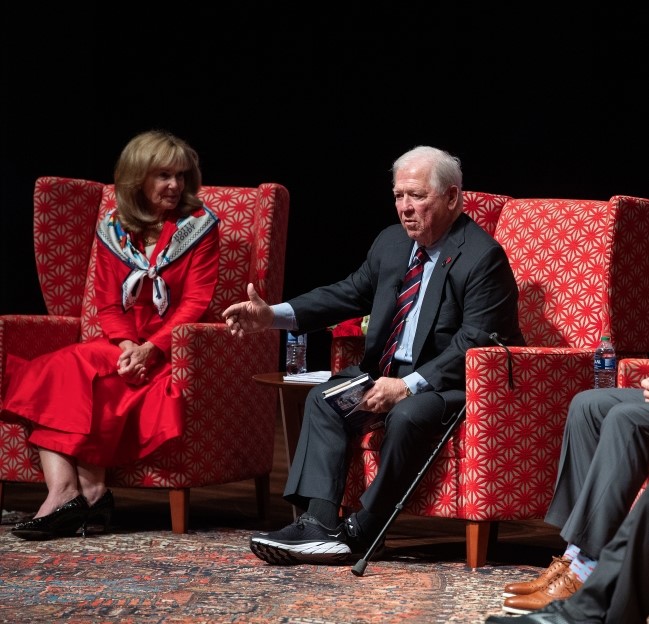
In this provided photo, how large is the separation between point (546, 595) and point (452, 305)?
3.40 feet

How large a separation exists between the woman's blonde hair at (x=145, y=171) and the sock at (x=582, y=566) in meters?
1.98

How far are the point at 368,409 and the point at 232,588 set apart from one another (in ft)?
2.26

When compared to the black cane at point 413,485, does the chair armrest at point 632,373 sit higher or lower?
higher

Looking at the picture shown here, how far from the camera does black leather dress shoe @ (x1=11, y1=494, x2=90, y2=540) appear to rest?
3.43 m

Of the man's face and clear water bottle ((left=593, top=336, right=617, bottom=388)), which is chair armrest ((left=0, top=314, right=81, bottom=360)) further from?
clear water bottle ((left=593, top=336, right=617, bottom=388))

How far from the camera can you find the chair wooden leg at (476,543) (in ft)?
10.3

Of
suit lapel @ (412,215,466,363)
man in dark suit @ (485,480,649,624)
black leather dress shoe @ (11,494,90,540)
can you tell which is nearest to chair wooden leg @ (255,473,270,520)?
black leather dress shoe @ (11,494,90,540)

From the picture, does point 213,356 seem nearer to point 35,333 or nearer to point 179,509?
point 179,509

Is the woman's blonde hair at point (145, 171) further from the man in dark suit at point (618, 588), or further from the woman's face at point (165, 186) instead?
the man in dark suit at point (618, 588)

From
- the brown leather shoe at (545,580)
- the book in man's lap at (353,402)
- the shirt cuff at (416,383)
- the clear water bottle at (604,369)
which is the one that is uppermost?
the clear water bottle at (604,369)

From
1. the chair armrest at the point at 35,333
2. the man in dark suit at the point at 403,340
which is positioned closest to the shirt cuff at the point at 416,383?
the man in dark suit at the point at 403,340

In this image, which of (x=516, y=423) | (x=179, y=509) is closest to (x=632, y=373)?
(x=516, y=423)

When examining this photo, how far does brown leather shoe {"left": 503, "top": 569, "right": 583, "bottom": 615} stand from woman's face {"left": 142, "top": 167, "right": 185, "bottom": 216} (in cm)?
196

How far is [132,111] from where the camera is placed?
680 centimetres
